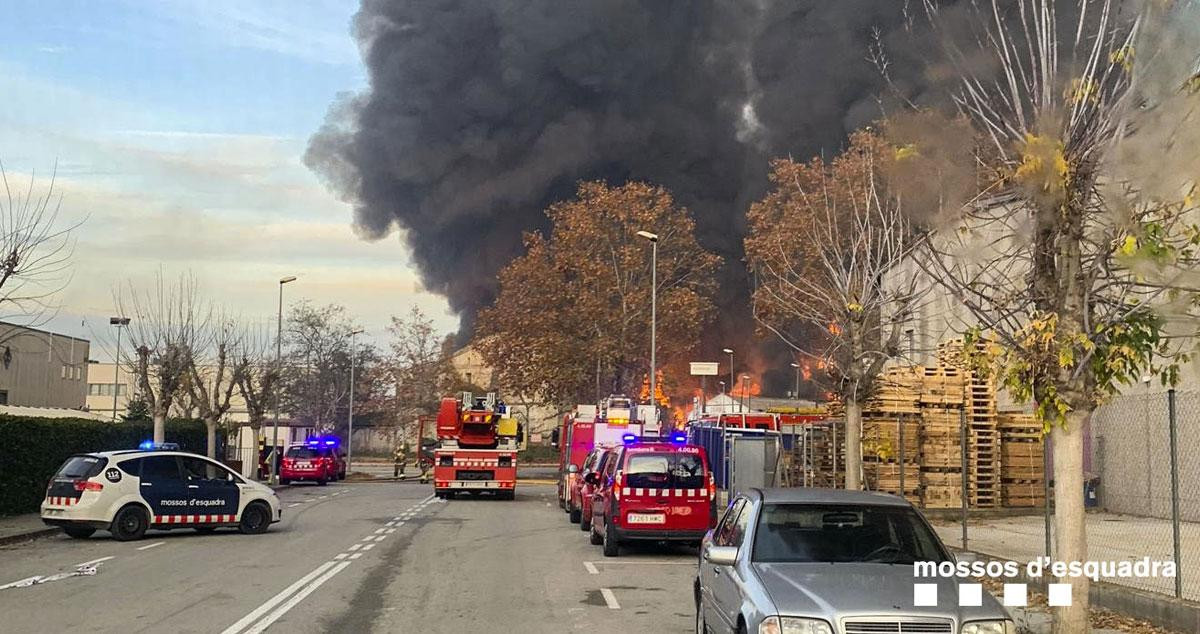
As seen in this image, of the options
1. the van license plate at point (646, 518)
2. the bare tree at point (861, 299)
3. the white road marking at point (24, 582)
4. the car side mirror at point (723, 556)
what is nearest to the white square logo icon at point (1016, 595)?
the bare tree at point (861, 299)

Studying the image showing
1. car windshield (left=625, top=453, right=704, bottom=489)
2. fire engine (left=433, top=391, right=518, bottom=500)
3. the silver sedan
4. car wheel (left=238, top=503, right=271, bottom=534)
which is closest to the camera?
the silver sedan

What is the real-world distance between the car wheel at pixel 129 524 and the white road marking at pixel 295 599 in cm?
532

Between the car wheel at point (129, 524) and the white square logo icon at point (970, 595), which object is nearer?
Answer: the white square logo icon at point (970, 595)

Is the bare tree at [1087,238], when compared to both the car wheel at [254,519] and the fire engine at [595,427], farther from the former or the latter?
the fire engine at [595,427]

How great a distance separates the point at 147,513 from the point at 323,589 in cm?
758

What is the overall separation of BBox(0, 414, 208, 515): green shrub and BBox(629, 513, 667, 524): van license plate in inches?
519

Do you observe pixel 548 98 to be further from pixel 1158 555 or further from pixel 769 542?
pixel 769 542

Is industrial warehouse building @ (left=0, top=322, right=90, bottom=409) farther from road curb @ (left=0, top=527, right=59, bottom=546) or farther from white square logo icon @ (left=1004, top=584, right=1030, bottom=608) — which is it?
white square logo icon @ (left=1004, top=584, right=1030, bottom=608)

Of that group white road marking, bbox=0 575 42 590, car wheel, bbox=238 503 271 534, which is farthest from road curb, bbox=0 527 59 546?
white road marking, bbox=0 575 42 590

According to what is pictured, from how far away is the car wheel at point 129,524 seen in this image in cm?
1788

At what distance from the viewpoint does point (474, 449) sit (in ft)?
102

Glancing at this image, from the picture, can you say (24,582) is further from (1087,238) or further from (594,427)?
(594,427)

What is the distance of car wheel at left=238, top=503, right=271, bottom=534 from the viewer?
1931 cm

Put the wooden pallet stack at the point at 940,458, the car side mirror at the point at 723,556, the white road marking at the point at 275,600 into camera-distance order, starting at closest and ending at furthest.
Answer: the car side mirror at the point at 723,556 → the white road marking at the point at 275,600 → the wooden pallet stack at the point at 940,458
